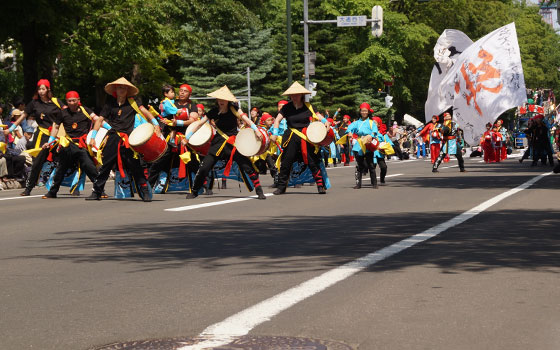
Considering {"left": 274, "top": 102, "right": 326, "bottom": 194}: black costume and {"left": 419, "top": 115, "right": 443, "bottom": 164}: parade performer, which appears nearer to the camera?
{"left": 274, "top": 102, "right": 326, "bottom": 194}: black costume

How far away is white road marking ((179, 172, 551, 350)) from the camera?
6398 mm

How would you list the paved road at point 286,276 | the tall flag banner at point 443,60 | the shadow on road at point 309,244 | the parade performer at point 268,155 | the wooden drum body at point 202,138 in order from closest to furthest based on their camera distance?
the paved road at point 286,276 → the shadow on road at point 309,244 → the wooden drum body at point 202,138 → the parade performer at point 268,155 → the tall flag banner at point 443,60

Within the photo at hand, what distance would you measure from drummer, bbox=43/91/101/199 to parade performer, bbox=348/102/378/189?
5.55m

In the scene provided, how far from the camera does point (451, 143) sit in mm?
33562

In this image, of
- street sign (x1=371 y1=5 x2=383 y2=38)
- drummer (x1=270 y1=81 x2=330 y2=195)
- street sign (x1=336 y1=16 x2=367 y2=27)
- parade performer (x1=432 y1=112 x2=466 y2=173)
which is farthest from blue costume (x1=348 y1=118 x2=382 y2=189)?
street sign (x1=336 y1=16 x2=367 y2=27)

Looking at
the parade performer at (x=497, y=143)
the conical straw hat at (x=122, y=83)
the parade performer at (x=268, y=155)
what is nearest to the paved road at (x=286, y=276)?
the conical straw hat at (x=122, y=83)

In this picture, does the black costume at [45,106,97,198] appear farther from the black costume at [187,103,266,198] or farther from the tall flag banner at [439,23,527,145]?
the tall flag banner at [439,23,527,145]

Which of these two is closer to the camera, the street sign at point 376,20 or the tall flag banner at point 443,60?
the tall flag banner at point 443,60

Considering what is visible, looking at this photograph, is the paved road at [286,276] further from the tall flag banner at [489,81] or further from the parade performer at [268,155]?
the tall flag banner at [489,81]

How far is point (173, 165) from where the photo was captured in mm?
20781

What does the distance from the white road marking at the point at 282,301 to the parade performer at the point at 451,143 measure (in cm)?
2106

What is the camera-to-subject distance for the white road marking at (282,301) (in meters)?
6.40

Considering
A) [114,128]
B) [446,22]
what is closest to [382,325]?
[114,128]

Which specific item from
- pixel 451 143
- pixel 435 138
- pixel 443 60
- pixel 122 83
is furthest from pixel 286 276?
pixel 443 60
